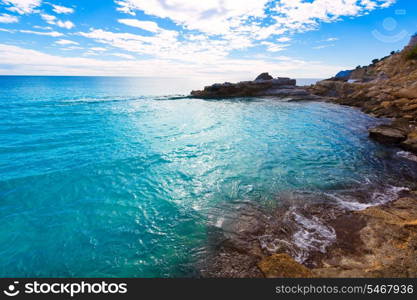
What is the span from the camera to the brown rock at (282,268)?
16.2 ft

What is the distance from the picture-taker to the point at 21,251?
6363mm

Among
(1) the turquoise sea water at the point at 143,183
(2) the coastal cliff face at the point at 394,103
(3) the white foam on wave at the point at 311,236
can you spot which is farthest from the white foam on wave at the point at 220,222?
(2) the coastal cliff face at the point at 394,103

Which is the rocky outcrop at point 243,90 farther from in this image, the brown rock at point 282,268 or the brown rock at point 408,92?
the brown rock at point 282,268

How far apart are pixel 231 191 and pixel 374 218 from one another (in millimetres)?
5618

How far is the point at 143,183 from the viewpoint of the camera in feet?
35.2

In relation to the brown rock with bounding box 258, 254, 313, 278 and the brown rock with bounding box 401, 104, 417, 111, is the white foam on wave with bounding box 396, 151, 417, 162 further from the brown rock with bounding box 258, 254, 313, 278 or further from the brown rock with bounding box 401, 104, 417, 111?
the brown rock with bounding box 401, 104, 417, 111

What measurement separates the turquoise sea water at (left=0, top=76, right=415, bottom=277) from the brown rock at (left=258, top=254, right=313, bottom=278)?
1994 millimetres

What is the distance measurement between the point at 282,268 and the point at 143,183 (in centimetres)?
796

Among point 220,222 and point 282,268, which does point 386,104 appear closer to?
point 220,222

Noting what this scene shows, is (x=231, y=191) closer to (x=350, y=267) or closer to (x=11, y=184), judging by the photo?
(x=350, y=267)

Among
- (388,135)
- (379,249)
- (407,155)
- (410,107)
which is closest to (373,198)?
(379,249)

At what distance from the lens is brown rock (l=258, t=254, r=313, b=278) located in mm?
4938

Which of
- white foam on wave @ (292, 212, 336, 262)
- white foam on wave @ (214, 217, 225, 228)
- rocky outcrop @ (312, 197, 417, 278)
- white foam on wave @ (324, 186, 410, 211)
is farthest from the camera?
white foam on wave @ (324, 186, 410, 211)

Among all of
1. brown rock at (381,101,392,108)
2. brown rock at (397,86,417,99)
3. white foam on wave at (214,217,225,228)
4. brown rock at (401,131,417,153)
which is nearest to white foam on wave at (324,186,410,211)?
white foam on wave at (214,217,225,228)
